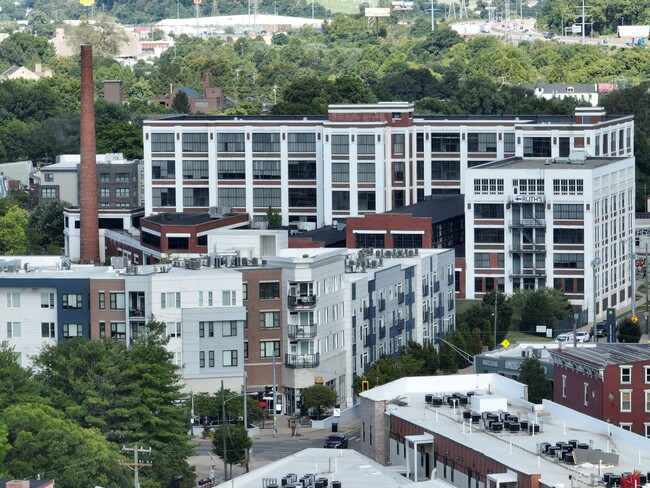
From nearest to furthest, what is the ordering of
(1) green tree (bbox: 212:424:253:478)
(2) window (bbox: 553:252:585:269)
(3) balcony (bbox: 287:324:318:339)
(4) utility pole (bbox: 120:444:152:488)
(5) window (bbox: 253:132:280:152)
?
(4) utility pole (bbox: 120:444:152:488), (1) green tree (bbox: 212:424:253:478), (3) balcony (bbox: 287:324:318:339), (2) window (bbox: 553:252:585:269), (5) window (bbox: 253:132:280:152)

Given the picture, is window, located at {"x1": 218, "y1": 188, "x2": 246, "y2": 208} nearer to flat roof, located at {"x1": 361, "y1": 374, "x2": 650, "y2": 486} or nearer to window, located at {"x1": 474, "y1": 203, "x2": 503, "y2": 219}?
window, located at {"x1": 474, "y1": 203, "x2": 503, "y2": 219}

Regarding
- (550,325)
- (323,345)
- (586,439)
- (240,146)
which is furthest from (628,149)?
(586,439)

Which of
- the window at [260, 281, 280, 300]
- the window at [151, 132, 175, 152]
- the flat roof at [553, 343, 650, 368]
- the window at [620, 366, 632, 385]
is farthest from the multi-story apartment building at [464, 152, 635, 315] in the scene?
the window at [620, 366, 632, 385]

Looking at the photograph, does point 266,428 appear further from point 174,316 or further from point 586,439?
point 586,439

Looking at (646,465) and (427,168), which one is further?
(427,168)

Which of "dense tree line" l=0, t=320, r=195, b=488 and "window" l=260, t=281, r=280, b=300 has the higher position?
"window" l=260, t=281, r=280, b=300

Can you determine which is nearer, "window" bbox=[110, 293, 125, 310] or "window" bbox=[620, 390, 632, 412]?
"window" bbox=[620, 390, 632, 412]

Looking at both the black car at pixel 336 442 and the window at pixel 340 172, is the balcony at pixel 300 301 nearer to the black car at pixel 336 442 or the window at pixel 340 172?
the black car at pixel 336 442

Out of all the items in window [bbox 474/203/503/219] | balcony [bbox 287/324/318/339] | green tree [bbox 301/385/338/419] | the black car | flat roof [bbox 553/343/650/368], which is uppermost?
window [bbox 474/203/503/219]
